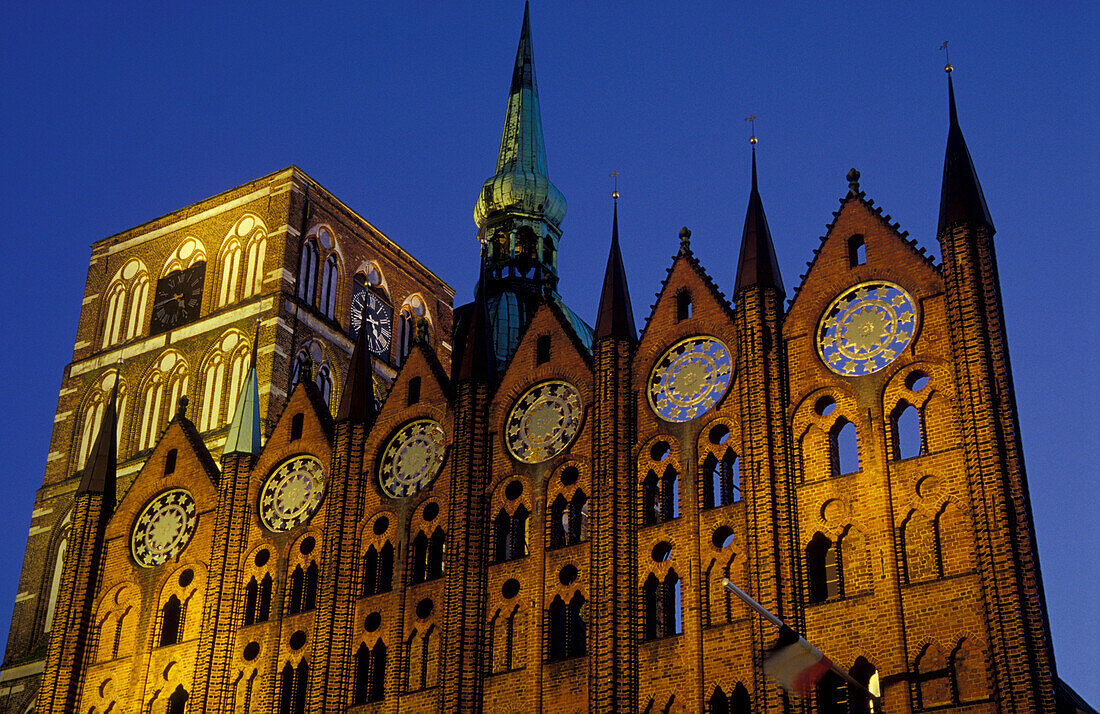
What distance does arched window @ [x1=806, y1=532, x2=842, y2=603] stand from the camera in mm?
Result: 31828

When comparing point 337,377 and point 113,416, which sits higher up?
point 337,377

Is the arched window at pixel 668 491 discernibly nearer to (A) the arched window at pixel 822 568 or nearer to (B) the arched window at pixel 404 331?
(A) the arched window at pixel 822 568

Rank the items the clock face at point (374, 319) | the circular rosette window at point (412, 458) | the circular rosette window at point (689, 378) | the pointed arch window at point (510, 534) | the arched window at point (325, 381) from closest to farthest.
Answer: the circular rosette window at point (689, 378)
the pointed arch window at point (510, 534)
the circular rosette window at point (412, 458)
the arched window at point (325, 381)
the clock face at point (374, 319)

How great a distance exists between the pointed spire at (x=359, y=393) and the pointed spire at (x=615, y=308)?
23.2 feet

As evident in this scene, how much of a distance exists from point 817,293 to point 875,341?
194 centimetres

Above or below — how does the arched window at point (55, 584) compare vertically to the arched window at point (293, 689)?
above

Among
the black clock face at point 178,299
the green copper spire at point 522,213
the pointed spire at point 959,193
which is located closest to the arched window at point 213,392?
the black clock face at point 178,299

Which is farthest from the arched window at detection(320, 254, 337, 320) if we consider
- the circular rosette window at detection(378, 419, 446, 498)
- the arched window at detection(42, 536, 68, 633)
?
the circular rosette window at detection(378, 419, 446, 498)

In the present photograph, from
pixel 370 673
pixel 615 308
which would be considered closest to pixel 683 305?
pixel 615 308

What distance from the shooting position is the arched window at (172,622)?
41469 mm

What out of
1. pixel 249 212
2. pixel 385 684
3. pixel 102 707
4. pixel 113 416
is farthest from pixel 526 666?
pixel 249 212

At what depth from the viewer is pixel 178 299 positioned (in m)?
56.0

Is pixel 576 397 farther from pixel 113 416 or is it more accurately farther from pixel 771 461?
pixel 113 416

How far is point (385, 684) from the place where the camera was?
36938 millimetres
